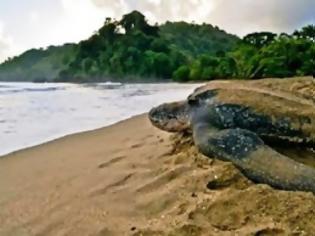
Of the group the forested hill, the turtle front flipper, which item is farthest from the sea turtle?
the forested hill

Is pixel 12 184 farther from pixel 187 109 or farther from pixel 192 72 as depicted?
pixel 192 72

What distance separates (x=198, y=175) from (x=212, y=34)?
85.7 metres

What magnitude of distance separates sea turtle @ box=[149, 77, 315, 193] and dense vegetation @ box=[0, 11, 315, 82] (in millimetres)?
19352

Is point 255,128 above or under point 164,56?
above

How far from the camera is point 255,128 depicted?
2855 millimetres

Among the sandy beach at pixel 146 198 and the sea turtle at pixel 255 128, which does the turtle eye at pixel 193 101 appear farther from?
the sandy beach at pixel 146 198

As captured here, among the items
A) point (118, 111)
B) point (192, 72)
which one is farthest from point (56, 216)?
point (192, 72)

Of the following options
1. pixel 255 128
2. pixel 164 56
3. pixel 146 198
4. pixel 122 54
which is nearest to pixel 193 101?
pixel 255 128

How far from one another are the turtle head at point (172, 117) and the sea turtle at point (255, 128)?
0.04 metres

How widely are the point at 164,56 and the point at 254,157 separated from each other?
5155cm

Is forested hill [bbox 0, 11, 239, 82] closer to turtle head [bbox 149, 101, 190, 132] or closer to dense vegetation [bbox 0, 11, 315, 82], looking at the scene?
dense vegetation [bbox 0, 11, 315, 82]

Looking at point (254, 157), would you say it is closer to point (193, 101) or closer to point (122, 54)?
point (193, 101)

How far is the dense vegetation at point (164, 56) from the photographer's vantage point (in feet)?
87.6

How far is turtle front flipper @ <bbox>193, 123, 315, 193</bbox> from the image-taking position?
7.49 ft
